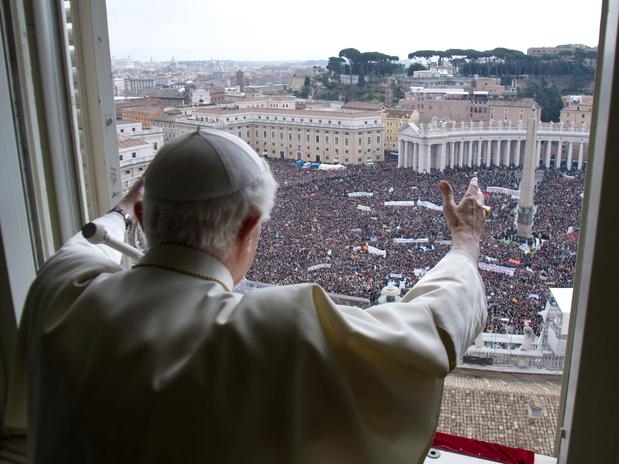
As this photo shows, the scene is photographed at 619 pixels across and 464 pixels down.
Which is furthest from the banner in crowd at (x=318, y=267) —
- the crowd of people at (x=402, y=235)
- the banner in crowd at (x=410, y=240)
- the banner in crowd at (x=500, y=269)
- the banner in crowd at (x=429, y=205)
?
the banner in crowd at (x=500, y=269)

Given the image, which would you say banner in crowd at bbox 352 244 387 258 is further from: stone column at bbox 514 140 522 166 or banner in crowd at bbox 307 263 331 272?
stone column at bbox 514 140 522 166

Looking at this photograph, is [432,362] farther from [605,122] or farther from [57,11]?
[57,11]

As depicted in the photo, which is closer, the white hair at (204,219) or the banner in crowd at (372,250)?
the white hair at (204,219)

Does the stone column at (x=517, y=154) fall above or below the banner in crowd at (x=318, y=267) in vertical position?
above

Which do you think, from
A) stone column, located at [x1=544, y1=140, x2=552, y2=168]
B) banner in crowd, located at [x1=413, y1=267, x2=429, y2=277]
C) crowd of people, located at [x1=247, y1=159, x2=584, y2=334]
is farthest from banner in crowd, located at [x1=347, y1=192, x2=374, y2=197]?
stone column, located at [x1=544, y1=140, x2=552, y2=168]

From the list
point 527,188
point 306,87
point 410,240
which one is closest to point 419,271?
point 410,240

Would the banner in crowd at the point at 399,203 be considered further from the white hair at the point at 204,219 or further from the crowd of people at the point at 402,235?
the white hair at the point at 204,219
